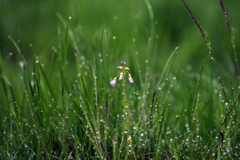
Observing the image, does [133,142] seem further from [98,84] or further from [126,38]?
[126,38]

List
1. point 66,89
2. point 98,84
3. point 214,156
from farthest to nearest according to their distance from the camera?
point 66,89
point 98,84
point 214,156

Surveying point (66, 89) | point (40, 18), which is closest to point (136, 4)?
point (40, 18)

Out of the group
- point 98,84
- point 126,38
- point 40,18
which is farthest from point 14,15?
point 98,84

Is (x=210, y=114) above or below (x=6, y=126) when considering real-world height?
above

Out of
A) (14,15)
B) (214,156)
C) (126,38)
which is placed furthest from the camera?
(14,15)

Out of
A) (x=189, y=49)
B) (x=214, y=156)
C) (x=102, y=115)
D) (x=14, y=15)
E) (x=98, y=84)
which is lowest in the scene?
(x=214, y=156)

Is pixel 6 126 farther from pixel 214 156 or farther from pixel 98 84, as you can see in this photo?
pixel 214 156

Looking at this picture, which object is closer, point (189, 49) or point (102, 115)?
point (102, 115)
